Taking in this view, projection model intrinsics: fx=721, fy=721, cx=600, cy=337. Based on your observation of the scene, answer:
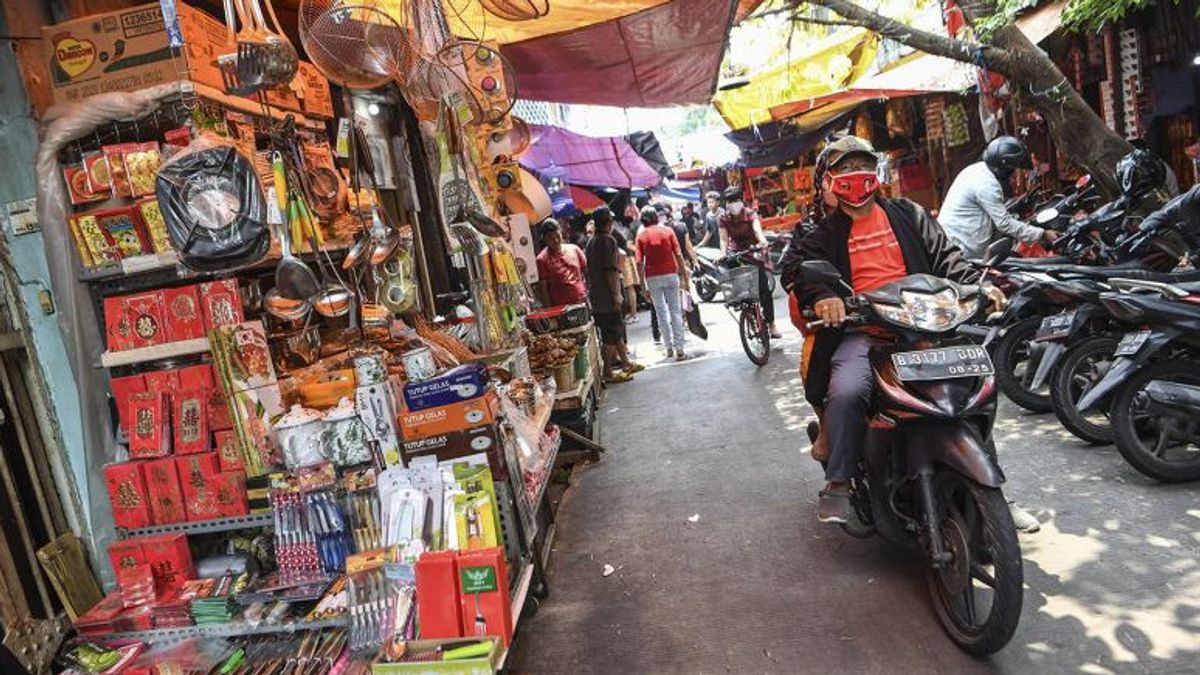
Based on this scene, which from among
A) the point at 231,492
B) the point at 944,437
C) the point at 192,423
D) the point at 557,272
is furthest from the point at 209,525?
the point at 557,272

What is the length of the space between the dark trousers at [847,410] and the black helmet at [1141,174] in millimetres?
3465

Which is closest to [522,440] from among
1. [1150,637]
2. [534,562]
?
[534,562]

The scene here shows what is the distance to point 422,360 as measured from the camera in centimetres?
361

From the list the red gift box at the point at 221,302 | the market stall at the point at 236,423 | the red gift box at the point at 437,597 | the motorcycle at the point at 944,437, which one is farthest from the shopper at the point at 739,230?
the red gift box at the point at 437,597

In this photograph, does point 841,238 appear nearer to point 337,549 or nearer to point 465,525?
point 465,525

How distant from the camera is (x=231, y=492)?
3.01 metres

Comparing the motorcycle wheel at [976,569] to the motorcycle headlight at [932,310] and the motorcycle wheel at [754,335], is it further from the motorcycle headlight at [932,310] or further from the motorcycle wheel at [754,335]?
the motorcycle wheel at [754,335]

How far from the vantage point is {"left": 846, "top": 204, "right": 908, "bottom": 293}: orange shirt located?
136 inches

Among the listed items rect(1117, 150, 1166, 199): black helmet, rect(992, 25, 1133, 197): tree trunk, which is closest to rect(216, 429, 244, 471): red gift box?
rect(1117, 150, 1166, 199): black helmet

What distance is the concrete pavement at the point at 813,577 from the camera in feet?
9.07

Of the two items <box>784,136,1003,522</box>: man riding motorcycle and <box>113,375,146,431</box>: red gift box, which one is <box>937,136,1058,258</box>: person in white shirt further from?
<box>113,375,146,431</box>: red gift box

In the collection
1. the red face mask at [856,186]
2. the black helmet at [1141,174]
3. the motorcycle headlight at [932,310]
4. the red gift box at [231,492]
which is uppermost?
the red face mask at [856,186]

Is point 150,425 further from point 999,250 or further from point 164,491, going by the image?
point 999,250

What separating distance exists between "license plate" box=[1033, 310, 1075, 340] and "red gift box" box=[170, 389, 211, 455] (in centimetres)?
479
